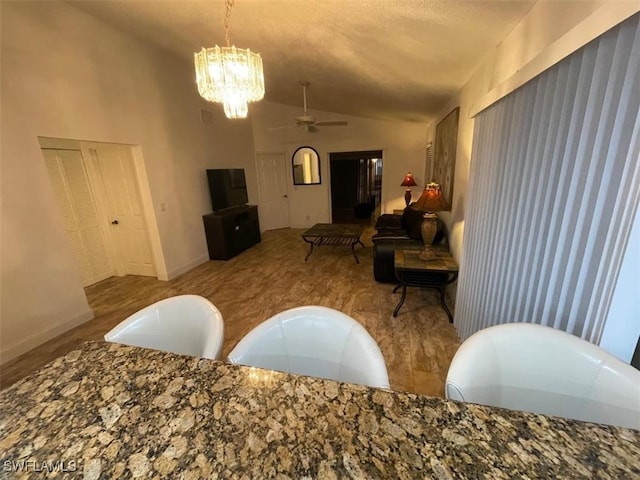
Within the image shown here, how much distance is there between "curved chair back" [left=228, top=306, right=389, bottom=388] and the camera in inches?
42.7

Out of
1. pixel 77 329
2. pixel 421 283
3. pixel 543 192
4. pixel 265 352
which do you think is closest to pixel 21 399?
pixel 265 352

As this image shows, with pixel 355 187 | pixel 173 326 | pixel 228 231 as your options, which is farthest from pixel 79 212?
pixel 355 187

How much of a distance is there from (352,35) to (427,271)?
2185 millimetres

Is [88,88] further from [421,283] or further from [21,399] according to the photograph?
[421,283]

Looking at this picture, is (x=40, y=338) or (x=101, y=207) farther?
(x=101, y=207)

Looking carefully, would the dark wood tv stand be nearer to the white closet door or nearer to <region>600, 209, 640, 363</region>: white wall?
the white closet door

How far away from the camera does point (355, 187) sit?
9.23 meters

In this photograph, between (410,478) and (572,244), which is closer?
(410,478)

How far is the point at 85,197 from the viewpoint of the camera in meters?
3.83

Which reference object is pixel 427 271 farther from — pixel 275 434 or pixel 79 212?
pixel 79 212

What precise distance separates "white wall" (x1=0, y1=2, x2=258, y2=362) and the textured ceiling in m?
0.37

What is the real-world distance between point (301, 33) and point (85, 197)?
3.66 metres

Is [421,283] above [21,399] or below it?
below

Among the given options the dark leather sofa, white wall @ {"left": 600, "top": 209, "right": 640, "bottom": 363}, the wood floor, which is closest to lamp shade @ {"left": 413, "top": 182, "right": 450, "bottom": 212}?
the dark leather sofa
